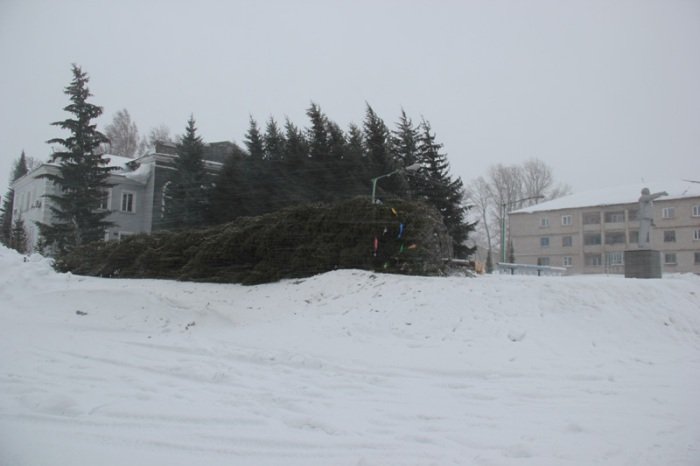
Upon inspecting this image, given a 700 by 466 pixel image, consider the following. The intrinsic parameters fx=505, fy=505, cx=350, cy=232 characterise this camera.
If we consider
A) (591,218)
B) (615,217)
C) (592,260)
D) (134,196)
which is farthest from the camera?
(592,260)

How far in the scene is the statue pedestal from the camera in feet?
46.8

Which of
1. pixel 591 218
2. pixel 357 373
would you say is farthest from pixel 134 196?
pixel 591 218

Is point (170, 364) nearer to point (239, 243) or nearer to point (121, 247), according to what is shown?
point (239, 243)

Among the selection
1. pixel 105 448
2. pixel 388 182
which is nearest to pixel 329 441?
pixel 105 448

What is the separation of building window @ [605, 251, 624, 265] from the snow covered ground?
47506 millimetres

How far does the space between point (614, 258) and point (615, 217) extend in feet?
14.6

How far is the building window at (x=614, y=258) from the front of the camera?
178 feet

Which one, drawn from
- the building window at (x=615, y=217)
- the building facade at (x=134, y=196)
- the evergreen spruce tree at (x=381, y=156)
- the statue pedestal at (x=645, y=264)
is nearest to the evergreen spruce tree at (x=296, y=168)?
the evergreen spruce tree at (x=381, y=156)

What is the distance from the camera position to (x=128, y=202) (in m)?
38.2

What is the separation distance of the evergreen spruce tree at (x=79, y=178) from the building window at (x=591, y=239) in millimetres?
48485

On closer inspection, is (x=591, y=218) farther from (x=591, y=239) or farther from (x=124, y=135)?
(x=124, y=135)

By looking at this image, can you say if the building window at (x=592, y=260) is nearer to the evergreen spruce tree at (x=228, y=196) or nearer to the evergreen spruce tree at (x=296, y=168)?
the evergreen spruce tree at (x=296, y=168)

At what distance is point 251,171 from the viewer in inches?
1303

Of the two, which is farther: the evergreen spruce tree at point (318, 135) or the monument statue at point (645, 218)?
the evergreen spruce tree at point (318, 135)
